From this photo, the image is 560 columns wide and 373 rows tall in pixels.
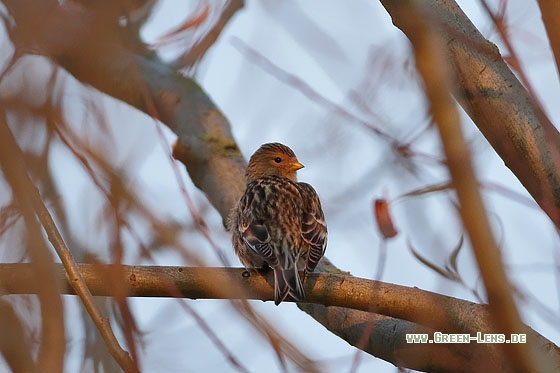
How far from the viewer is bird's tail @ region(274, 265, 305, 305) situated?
429cm

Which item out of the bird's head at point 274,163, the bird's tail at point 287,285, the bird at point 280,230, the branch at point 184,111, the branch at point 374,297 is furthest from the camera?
the bird's head at point 274,163

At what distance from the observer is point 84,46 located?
3887 mm

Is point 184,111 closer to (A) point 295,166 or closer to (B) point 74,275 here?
(A) point 295,166

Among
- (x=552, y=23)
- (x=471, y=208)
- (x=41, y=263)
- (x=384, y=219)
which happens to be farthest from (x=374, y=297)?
(x=471, y=208)

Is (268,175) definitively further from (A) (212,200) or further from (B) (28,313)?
(B) (28,313)

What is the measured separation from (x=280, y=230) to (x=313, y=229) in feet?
0.73

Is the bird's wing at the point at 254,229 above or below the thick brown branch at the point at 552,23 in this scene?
above

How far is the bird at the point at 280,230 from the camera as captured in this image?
473cm

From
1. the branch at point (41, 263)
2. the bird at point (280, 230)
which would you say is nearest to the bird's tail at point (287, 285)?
the bird at point (280, 230)

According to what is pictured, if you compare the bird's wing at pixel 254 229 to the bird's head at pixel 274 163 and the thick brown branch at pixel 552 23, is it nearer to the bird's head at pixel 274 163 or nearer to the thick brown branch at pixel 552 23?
the bird's head at pixel 274 163

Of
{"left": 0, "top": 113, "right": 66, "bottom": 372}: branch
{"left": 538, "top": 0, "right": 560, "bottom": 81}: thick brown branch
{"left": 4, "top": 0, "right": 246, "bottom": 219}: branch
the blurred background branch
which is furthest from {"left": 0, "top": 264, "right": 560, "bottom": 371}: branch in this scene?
{"left": 4, "top": 0, "right": 246, "bottom": 219}: branch

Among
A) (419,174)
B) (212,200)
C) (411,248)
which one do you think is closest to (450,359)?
(419,174)

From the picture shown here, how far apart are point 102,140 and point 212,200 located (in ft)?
10.4

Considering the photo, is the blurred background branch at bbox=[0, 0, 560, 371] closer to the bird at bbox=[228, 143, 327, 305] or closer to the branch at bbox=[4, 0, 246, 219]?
the bird at bbox=[228, 143, 327, 305]
